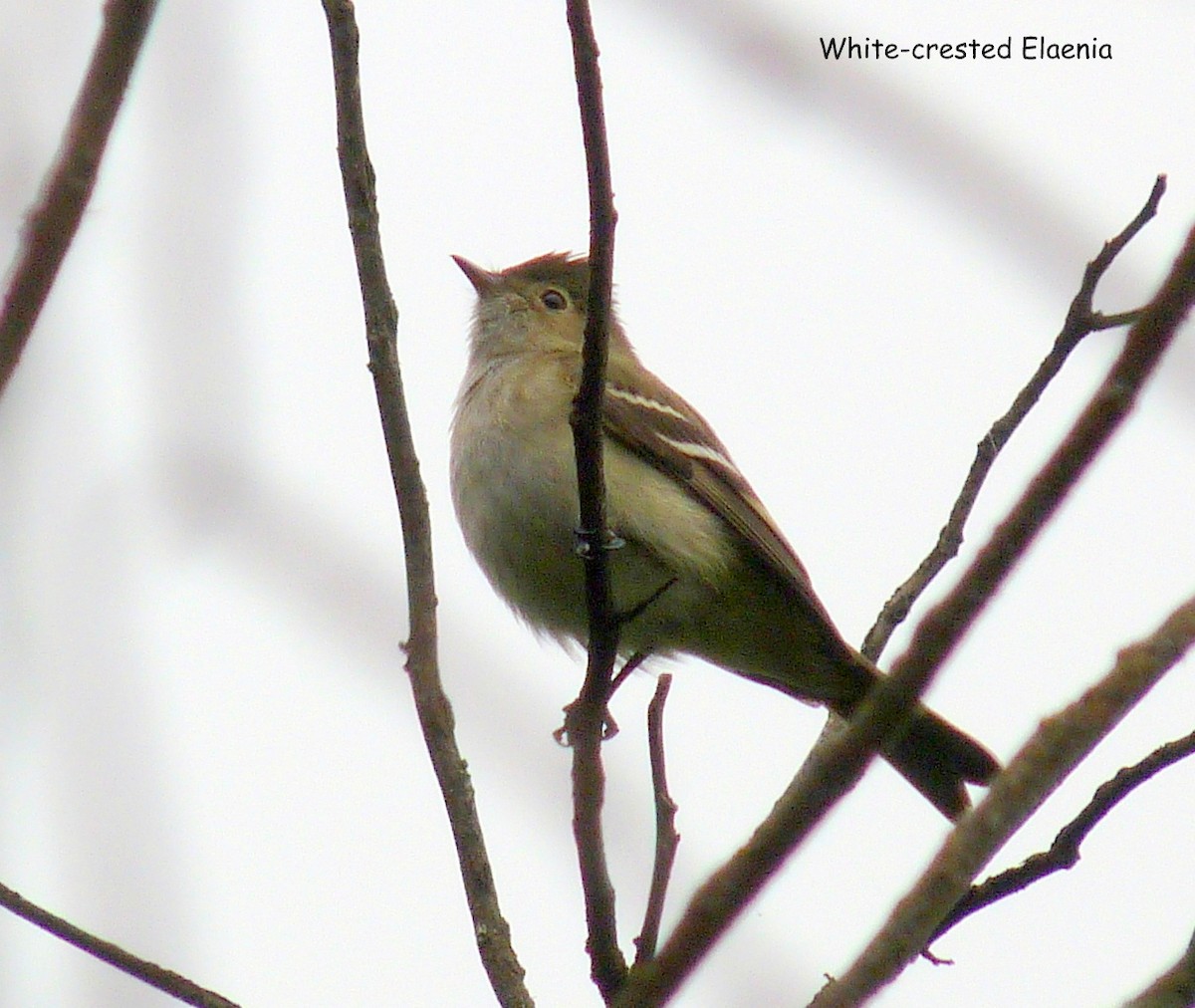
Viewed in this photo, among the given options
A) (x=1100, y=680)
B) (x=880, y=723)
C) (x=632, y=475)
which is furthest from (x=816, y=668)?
(x=880, y=723)

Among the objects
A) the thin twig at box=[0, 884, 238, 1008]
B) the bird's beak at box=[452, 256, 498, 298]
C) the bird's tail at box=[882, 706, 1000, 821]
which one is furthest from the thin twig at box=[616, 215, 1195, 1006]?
the bird's beak at box=[452, 256, 498, 298]

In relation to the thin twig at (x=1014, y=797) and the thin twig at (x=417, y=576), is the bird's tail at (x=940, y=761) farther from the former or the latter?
the thin twig at (x=1014, y=797)

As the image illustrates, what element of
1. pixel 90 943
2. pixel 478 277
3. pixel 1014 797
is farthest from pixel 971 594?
pixel 478 277

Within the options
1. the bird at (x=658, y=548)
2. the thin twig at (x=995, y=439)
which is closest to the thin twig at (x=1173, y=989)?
the thin twig at (x=995, y=439)

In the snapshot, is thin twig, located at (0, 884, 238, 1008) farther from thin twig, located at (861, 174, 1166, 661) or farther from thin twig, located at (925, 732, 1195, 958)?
thin twig, located at (861, 174, 1166, 661)

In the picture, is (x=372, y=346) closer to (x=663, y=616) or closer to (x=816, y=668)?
(x=663, y=616)

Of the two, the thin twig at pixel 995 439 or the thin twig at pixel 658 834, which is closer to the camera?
the thin twig at pixel 658 834
